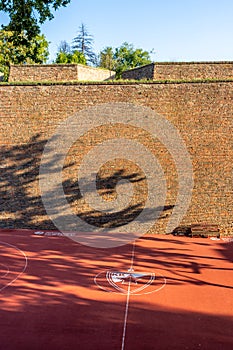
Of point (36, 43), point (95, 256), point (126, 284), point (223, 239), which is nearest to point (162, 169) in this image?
point (223, 239)

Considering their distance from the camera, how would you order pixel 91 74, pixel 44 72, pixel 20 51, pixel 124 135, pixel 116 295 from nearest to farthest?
pixel 116 295, pixel 124 135, pixel 44 72, pixel 91 74, pixel 20 51

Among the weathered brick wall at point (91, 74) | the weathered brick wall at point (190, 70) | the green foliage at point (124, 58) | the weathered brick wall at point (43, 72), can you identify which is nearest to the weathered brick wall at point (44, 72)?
the weathered brick wall at point (43, 72)

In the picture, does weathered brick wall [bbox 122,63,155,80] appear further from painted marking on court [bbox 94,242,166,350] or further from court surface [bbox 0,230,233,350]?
painted marking on court [bbox 94,242,166,350]

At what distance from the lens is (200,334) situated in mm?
7445

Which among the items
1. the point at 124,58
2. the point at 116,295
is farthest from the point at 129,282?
the point at 124,58

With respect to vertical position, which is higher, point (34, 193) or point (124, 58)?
point (124, 58)

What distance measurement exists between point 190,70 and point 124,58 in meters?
23.4

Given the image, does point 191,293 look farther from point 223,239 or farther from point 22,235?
point 22,235

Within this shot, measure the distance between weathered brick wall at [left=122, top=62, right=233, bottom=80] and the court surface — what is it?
8.06 metres

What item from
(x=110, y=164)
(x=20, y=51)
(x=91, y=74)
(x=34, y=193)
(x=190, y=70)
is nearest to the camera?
(x=110, y=164)

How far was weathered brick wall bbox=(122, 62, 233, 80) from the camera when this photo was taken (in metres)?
16.0

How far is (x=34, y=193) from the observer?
1488 centimetres

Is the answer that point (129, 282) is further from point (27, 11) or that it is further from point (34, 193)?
point (27, 11)

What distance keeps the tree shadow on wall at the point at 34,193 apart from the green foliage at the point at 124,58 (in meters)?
24.1
